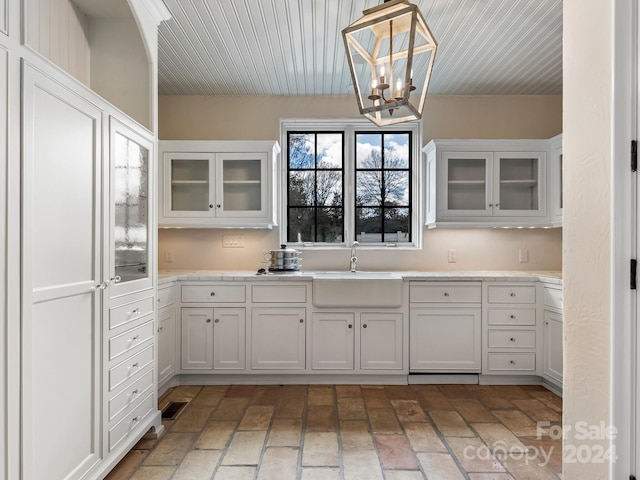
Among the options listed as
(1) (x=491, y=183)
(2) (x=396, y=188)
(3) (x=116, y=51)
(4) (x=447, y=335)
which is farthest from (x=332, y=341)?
(3) (x=116, y=51)

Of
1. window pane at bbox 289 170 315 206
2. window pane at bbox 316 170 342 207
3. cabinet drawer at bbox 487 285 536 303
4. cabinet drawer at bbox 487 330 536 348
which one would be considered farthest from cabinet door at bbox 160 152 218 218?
cabinet drawer at bbox 487 330 536 348

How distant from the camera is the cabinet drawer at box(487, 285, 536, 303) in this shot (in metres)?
3.23

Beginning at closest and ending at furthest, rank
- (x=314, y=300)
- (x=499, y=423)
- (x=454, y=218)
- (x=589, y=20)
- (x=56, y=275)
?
(x=589, y=20) → (x=56, y=275) → (x=499, y=423) → (x=314, y=300) → (x=454, y=218)

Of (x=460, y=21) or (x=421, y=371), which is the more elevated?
(x=460, y=21)

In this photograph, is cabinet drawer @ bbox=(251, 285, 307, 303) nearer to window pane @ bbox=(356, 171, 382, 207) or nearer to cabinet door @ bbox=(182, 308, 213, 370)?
cabinet door @ bbox=(182, 308, 213, 370)

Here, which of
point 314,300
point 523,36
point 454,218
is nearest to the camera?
point 523,36

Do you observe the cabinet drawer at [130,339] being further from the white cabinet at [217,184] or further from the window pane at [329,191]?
the window pane at [329,191]

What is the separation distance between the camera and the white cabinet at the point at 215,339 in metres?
3.22

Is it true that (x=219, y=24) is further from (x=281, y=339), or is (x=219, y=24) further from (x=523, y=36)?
(x=281, y=339)

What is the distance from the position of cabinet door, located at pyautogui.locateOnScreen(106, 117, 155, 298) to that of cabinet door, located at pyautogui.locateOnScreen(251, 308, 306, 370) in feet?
3.55

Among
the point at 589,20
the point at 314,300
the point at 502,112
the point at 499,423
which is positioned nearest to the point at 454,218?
the point at 502,112

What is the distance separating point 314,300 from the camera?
126 inches

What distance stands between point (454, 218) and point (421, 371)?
4.43 feet

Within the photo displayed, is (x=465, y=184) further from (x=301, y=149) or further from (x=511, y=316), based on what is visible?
(x=301, y=149)
